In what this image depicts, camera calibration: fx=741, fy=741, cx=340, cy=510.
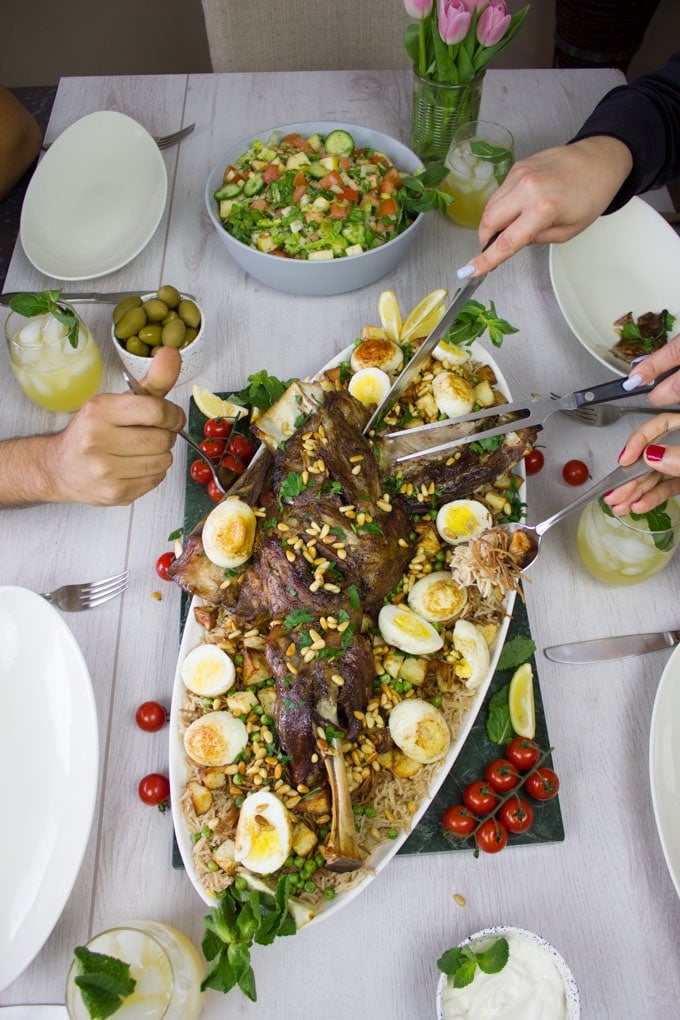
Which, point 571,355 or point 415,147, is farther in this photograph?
point 415,147

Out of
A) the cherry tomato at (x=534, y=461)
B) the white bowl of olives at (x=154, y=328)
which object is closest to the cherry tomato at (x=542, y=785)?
the cherry tomato at (x=534, y=461)

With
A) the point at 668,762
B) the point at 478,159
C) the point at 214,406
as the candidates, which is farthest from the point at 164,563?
the point at 478,159

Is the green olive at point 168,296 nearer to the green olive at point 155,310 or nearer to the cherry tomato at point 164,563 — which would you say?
the green olive at point 155,310

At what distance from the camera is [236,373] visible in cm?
216

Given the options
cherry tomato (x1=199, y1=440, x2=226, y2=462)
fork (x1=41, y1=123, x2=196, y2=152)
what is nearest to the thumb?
cherry tomato (x1=199, y1=440, x2=226, y2=462)

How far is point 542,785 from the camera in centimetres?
156

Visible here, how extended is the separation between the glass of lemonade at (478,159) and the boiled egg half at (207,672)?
→ 5.24ft

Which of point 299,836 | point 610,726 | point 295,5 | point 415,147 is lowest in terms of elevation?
point 610,726

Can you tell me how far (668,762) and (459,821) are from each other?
0.44 meters

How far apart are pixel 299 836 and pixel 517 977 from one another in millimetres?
453

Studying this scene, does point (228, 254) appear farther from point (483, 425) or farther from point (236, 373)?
point (483, 425)

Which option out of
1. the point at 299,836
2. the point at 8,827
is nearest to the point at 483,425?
the point at 299,836

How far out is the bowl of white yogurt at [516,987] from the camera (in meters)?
1.28

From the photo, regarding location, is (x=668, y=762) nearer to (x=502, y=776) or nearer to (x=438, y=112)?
(x=502, y=776)
